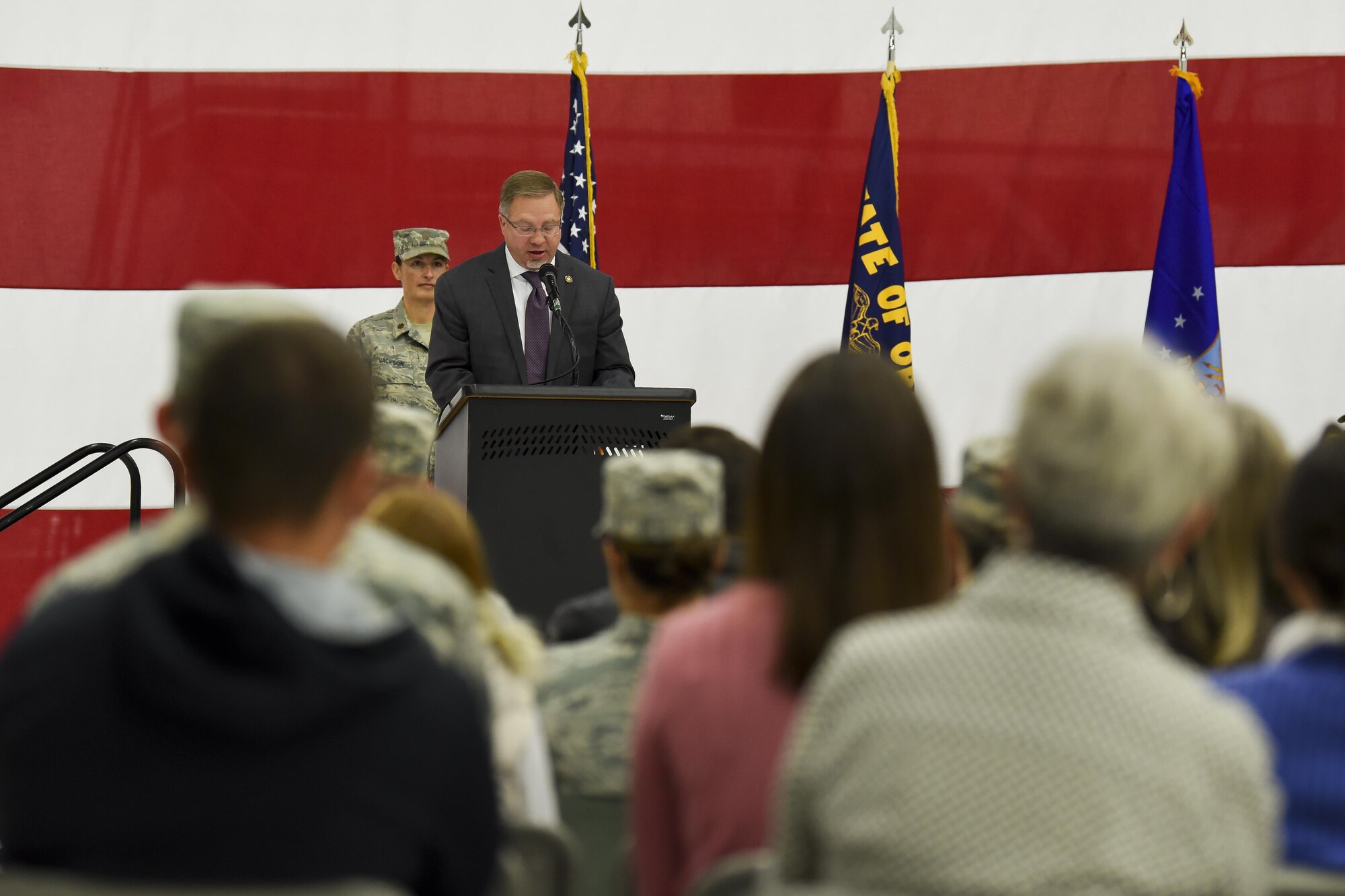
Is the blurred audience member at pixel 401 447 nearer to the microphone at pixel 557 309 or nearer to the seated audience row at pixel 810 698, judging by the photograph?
the seated audience row at pixel 810 698

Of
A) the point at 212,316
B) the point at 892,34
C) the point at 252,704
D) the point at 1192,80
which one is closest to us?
the point at 252,704

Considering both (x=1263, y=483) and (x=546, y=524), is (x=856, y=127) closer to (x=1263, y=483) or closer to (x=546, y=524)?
(x=546, y=524)

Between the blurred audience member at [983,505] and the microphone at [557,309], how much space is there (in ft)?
6.03

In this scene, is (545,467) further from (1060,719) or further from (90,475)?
(1060,719)

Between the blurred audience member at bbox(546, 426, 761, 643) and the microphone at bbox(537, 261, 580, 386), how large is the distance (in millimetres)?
1481

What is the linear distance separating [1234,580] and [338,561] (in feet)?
3.36

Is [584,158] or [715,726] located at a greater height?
[584,158]

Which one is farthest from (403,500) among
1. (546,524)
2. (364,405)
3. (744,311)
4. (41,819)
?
(744,311)

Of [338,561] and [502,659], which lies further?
[502,659]

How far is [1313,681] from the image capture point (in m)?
1.22

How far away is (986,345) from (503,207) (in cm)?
201

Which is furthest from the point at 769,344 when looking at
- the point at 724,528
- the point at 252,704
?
the point at 252,704

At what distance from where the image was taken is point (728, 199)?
17.7ft

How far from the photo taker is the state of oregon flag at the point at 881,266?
15.7 feet
